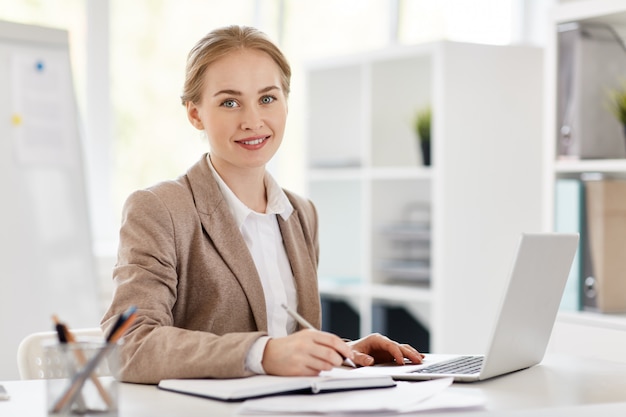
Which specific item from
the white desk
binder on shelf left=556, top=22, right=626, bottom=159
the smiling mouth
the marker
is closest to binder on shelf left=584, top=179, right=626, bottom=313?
binder on shelf left=556, top=22, right=626, bottom=159

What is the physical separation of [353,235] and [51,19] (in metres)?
1.73

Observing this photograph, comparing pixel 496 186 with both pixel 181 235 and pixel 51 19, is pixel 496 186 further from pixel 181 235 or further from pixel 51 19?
pixel 181 235

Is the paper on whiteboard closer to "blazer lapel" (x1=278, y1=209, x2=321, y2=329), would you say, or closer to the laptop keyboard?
"blazer lapel" (x1=278, y1=209, x2=321, y2=329)

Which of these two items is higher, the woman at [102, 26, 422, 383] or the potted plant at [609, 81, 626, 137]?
the potted plant at [609, 81, 626, 137]

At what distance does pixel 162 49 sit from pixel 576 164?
2.10 meters

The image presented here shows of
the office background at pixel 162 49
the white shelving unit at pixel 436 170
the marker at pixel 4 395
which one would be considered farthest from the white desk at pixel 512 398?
the office background at pixel 162 49

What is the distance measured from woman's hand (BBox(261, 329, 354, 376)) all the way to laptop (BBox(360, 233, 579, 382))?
160mm

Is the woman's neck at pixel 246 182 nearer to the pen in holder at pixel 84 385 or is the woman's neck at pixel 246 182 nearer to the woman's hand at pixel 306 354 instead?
the woman's hand at pixel 306 354

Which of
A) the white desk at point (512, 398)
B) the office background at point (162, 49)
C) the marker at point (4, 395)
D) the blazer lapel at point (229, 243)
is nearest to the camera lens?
the white desk at point (512, 398)

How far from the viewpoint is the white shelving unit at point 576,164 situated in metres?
3.21

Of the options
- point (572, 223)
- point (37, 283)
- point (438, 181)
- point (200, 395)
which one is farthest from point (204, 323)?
point (438, 181)

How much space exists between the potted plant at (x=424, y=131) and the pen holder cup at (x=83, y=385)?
309cm

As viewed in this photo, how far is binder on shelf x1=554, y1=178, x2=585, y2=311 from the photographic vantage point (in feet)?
10.9

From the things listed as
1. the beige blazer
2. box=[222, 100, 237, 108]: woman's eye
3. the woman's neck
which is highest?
box=[222, 100, 237, 108]: woman's eye
